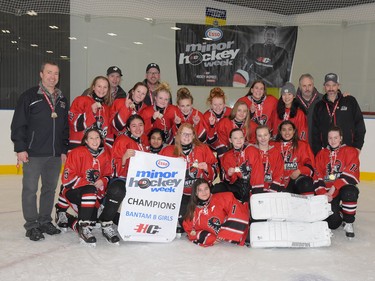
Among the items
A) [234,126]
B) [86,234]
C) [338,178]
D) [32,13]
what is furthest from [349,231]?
[32,13]

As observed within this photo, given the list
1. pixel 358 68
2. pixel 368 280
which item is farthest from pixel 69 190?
pixel 358 68

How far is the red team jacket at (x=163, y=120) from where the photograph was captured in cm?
354

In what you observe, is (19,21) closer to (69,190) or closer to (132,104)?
(132,104)

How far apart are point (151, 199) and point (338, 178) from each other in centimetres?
138

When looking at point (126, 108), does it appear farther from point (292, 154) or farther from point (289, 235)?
point (289, 235)

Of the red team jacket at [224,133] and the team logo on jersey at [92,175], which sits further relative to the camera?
the red team jacket at [224,133]

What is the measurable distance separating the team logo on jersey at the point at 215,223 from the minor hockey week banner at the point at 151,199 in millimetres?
236

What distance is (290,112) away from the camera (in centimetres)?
366

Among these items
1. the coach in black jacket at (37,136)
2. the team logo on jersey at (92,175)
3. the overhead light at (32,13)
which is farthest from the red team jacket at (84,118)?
the overhead light at (32,13)

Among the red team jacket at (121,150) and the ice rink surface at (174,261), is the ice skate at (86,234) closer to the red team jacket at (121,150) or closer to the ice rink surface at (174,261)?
the ice rink surface at (174,261)

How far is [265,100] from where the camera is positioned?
12.4ft

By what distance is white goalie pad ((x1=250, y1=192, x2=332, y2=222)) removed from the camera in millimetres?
2924

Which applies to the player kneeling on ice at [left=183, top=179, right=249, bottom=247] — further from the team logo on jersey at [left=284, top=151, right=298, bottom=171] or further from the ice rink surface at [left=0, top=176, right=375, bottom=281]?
the team logo on jersey at [left=284, top=151, right=298, bottom=171]

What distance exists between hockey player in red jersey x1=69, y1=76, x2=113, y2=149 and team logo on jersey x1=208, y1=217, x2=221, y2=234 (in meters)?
1.11
